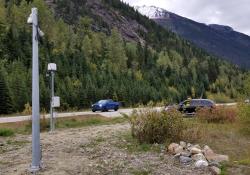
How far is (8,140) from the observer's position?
20.4m

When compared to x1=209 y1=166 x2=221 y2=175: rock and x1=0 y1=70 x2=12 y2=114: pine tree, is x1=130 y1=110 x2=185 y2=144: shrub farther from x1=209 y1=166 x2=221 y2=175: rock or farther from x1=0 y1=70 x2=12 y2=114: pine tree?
x1=0 y1=70 x2=12 y2=114: pine tree

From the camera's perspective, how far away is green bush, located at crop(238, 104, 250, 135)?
21.3m

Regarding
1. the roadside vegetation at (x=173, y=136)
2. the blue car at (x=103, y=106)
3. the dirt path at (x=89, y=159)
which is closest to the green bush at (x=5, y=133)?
the dirt path at (x=89, y=159)

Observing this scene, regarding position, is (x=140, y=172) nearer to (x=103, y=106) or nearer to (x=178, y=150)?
(x=178, y=150)

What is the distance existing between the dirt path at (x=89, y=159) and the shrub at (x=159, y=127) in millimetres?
985

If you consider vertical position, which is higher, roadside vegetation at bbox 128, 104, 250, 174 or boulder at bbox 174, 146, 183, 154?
roadside vegetation at bbox 128, 104, 250, 174

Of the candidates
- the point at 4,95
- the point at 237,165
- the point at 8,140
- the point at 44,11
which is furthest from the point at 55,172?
the point at 44,11

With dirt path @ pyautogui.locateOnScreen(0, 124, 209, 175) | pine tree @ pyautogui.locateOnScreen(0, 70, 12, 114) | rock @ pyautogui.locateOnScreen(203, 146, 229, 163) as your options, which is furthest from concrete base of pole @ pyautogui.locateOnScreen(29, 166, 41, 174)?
pine tree @ pyautogui.locateOnScreen(0, 70, 12, 114)

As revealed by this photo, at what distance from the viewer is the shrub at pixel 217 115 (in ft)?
83.8

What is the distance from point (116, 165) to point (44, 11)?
397ft

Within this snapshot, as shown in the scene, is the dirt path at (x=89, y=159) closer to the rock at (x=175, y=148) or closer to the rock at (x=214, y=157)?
the rock at (x=175, y=148)

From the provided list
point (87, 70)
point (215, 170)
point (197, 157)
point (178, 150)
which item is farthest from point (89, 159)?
point (87, 70)

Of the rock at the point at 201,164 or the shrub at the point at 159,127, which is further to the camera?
the shrub at the point at 159,127

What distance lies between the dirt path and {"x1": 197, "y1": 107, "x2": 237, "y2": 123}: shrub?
774cm
